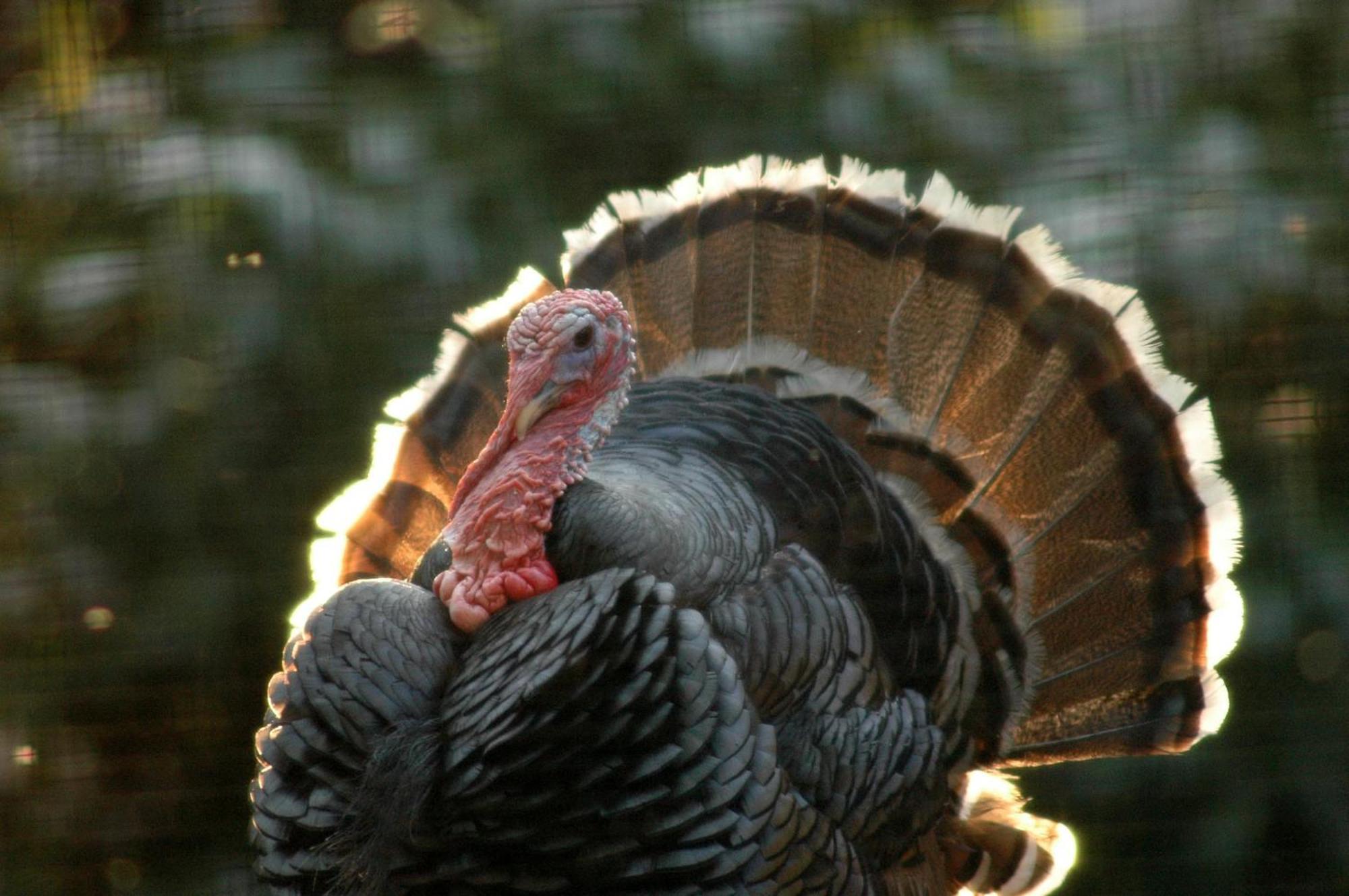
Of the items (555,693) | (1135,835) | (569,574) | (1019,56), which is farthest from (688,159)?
(1135,835)

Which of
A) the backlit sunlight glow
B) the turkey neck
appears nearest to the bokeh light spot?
the backlit sunlight glow

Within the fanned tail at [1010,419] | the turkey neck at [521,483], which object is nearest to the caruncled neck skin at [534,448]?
the turkey neck at [521,483]

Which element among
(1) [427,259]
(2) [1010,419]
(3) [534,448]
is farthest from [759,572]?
(1) [427,259]

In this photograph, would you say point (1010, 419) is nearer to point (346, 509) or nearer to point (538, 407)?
point (538, 407)

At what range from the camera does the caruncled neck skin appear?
1665mm

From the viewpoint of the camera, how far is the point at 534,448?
5.68ft

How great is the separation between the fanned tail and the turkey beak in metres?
0.57

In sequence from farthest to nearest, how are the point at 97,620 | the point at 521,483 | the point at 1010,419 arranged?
the point at 97,620 < the point at 1010,419 < the point at 521,483

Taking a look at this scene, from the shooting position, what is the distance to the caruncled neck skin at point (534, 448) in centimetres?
167

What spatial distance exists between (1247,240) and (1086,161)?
12.3 inches

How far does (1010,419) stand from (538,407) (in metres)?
0.85

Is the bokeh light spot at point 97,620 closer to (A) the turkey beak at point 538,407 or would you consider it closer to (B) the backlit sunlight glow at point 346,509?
(B) the backlit sunlight glow at point 346,509

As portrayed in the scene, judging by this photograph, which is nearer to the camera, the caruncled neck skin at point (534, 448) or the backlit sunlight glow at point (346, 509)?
the caruncled neck skin at point (534, 448)

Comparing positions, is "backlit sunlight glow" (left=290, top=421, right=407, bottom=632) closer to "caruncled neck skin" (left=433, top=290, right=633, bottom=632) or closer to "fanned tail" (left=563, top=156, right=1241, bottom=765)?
"caruncled neck skin" (left=433, top=290, right=633, bottom=632)
